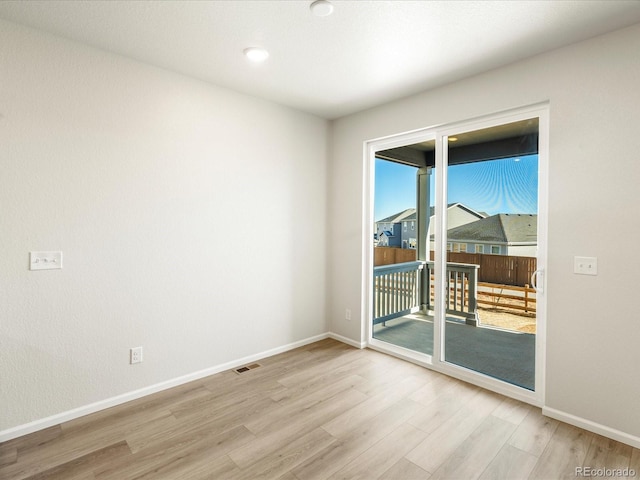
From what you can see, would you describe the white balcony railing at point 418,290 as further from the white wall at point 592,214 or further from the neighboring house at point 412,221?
the white wall at point 592,214

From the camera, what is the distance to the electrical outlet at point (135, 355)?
2670 millimetres

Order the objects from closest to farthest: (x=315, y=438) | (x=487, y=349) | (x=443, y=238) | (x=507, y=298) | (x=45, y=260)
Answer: (x=315, y=438) < (x=45, y=260) < (x=507, y=298) < (x=487, y=349) < (x=443, y=238)

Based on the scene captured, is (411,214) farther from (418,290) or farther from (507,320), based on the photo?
(507,320)

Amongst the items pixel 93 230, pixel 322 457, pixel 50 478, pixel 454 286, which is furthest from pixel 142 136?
pixel 454 286

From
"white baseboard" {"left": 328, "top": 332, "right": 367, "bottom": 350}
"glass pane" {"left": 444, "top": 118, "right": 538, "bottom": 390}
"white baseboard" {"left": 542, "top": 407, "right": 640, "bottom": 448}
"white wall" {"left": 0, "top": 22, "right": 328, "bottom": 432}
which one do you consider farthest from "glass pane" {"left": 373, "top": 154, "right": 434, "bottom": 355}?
"white baseboard" {"left": 542, "top": 407, "right": 640, "bottom": 448}

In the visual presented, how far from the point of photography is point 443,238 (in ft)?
10.5

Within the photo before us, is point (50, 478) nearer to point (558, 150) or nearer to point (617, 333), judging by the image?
point (617, 333)

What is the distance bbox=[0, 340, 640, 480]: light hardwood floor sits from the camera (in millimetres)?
1919

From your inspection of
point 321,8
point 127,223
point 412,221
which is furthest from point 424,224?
point 127,223

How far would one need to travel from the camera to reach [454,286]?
10.4 ft

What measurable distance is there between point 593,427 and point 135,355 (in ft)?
11.0

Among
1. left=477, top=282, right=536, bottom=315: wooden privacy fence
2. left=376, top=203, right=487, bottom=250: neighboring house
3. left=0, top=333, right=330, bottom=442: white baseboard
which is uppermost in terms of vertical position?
left=376, top=203, right=487, bottom=250: neighboring house

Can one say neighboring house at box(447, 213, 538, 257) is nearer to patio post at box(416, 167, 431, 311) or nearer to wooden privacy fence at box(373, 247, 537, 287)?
wooden privacy fence at box(373, 247, 537, 287)

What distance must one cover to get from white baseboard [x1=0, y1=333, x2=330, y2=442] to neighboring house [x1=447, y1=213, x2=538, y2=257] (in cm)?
216
